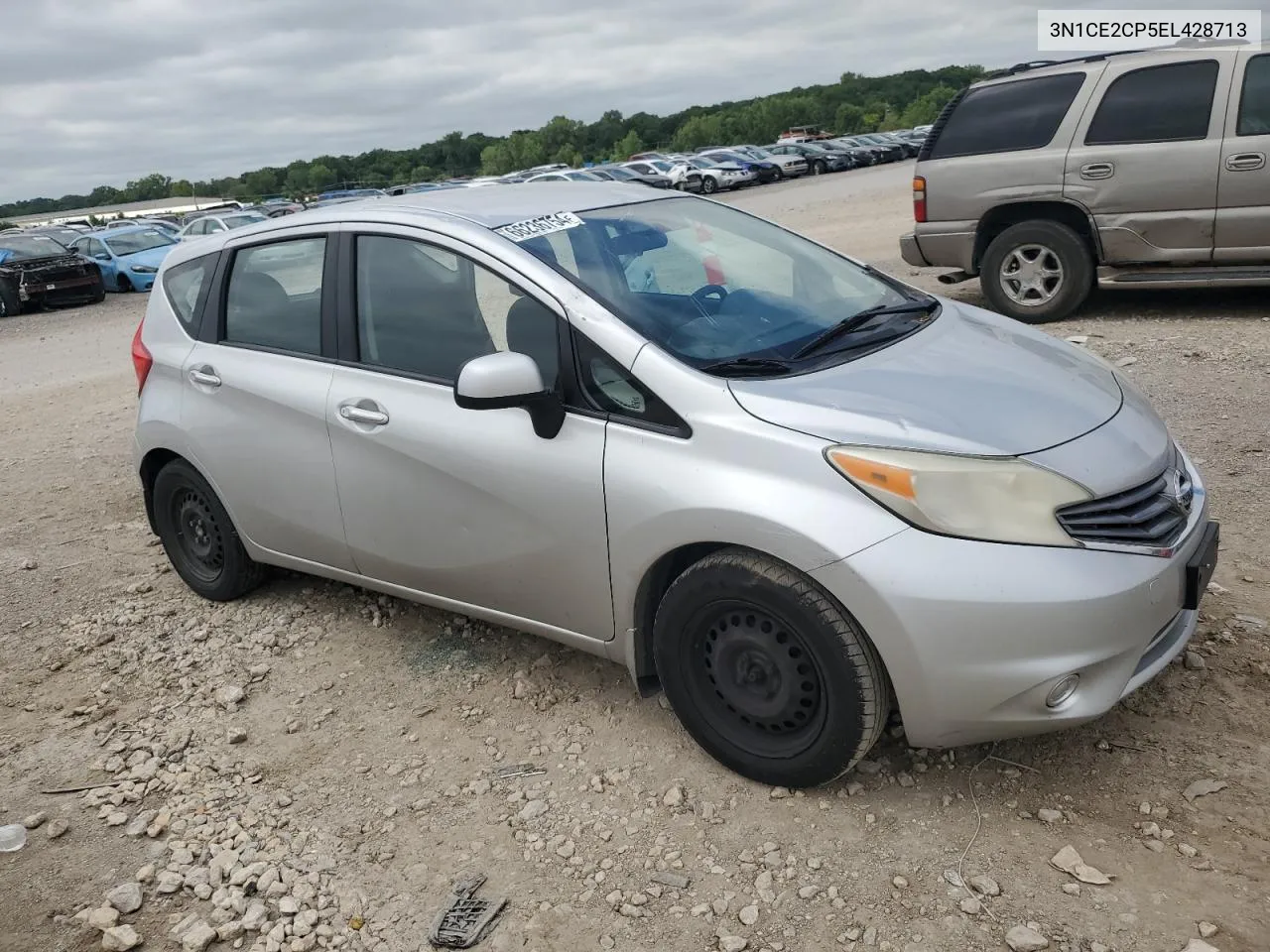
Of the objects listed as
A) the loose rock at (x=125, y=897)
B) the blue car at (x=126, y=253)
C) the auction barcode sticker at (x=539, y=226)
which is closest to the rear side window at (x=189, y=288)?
the auction barcode sticker at (x=539, y=226)

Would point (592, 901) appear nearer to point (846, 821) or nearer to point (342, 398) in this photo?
point (846, 821)

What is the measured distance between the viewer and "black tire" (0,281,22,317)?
19.1 metres

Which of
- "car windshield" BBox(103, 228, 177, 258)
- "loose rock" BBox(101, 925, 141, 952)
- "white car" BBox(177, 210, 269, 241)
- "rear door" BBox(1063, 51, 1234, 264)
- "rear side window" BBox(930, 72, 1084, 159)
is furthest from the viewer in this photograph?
"car windshield" BBox(103, 228, 177, 258)

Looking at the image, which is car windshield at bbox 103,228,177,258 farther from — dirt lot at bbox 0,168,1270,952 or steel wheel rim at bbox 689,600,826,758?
steel wheel rim at bbox 689,600,826,758

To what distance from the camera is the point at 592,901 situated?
276cm

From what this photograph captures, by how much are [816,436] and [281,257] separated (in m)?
2.48

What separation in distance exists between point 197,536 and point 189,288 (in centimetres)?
110

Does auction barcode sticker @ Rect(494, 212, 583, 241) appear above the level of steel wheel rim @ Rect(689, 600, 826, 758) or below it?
above

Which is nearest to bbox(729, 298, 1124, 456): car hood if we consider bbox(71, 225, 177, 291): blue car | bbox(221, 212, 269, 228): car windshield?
bbox(71, 225, 177, 291): blue car

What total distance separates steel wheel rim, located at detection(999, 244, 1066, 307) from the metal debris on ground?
682cm

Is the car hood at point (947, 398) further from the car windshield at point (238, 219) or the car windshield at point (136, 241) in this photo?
the car windshield at point (136, 241)

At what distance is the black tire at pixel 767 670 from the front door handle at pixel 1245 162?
616cm

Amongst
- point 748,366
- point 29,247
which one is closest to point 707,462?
point 748,366

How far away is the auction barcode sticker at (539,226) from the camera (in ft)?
11.6
